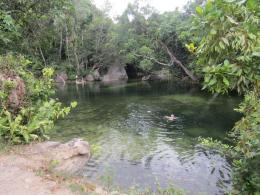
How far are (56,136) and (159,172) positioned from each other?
18.5ft

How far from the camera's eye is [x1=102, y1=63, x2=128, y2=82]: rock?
43.3 metres

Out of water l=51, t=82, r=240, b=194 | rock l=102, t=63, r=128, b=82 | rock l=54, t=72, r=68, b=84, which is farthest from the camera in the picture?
rock l=102, t=63, r=128, b=82

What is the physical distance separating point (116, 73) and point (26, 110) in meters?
36.4

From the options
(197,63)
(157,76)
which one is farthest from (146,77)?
(197,63)

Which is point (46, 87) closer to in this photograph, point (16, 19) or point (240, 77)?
point (16, 19)

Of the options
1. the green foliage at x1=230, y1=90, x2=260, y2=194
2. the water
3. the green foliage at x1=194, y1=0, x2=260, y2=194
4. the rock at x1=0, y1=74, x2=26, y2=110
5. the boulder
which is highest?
the green foliage at x1=194, y1=0, x2=260, y2=194

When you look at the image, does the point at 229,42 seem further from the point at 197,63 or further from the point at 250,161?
the point at 250,161

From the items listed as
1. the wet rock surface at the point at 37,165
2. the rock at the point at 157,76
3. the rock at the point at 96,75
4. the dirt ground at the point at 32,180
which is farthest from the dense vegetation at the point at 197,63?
the rock at the point at 157,76

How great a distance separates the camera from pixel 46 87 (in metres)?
8.95

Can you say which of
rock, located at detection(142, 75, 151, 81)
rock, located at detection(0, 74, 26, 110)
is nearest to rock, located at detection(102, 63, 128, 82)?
rock, located at detection(142, 75, 151, 81)

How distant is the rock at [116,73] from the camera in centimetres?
4327

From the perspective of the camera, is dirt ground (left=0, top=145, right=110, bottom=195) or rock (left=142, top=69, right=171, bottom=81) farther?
rock (left=142, top=69, right=171, bottom=81)

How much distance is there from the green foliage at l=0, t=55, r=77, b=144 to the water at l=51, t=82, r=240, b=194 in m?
1.95

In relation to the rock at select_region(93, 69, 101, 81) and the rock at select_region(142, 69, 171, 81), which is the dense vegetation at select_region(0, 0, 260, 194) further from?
the rock at select_region(142, 69, 171, 81)
